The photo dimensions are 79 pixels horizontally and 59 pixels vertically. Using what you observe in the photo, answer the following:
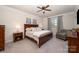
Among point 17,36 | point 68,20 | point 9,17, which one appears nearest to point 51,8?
point 68,20

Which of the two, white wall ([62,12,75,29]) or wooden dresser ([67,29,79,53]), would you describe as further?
white wall ([62,12,75,29])

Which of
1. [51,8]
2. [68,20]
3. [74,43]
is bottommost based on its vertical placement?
[74,43]

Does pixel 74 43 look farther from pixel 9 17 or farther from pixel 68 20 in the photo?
pixel 9 17

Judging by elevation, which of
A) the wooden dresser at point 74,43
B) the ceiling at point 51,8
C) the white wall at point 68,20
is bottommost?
the wooden dresser at point 74,43

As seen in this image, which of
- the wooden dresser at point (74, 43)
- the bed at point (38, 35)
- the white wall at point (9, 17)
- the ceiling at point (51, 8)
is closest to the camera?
the wooden dresser at point (74, 43)

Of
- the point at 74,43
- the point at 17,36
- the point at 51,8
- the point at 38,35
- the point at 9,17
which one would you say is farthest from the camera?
the point at 17,36

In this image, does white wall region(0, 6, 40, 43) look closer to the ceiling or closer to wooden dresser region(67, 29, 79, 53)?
the ceiling

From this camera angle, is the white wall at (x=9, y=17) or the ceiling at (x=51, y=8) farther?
the white wall at (x=9, y=17)

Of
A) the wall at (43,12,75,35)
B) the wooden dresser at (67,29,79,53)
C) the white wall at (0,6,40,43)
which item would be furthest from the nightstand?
the wooden dresser at (67,29,79,53)

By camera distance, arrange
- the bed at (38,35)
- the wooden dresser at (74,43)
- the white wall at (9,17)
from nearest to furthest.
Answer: the wooden dresser at (74,43) < the white wall at (9,17) < the bed at (38,35)

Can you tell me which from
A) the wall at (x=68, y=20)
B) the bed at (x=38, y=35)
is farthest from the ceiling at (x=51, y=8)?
the bed at (x=38, y=35)

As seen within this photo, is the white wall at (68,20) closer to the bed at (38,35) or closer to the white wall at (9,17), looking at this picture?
the bed at (38,35)

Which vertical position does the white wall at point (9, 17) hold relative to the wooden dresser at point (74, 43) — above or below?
above
